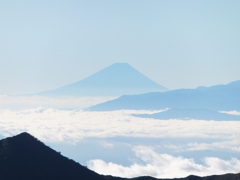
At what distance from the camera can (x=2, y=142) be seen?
235 ft

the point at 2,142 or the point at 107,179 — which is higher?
the point at 2,142

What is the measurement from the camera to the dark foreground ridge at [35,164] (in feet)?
216

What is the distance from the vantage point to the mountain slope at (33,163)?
6575 centimetres

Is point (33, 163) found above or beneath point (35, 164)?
above

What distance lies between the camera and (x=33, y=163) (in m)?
68.1

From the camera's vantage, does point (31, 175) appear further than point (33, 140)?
No

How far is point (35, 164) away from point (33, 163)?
346mm

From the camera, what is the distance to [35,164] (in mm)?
68000

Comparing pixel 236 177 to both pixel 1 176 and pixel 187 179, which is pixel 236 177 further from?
Answer: pixel 1 176

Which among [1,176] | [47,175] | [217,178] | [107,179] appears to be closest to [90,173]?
[107,179]

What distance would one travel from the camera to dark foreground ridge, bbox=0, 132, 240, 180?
216 ft

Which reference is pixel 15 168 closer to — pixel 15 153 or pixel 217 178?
pixel 15 153

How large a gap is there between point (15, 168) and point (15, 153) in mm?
3423

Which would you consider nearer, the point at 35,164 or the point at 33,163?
the point at 35,164
